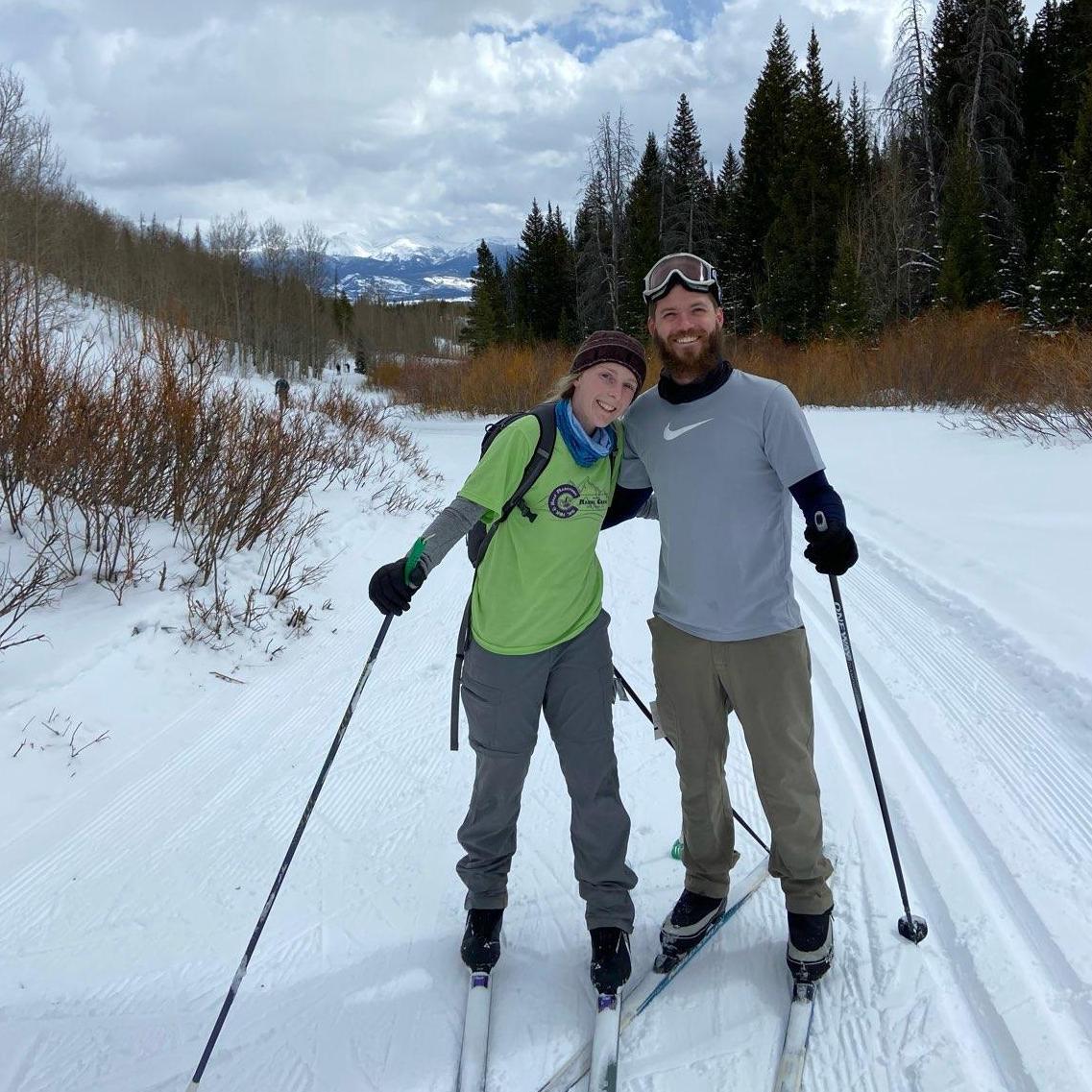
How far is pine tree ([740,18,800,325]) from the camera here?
35031mm

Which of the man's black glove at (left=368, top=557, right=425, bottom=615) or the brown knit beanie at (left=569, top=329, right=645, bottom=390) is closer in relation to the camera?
the man's black glove at (left=368, top=557, right=425, bottom=615)

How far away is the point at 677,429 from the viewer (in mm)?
2049

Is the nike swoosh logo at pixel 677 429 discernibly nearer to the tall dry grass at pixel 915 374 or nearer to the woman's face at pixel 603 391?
the woman's face at pixel 603 391

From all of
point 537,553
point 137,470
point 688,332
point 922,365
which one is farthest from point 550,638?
point 922,365

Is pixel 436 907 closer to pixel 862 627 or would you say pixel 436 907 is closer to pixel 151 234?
pixel 862 627

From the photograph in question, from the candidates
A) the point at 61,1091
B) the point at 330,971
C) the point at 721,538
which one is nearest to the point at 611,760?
the point at 721,538

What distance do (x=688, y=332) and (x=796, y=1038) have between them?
1.97m

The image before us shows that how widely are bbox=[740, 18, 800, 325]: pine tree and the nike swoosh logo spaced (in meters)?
37.1

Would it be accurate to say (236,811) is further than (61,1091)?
Yes

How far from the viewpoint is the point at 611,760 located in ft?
7.14

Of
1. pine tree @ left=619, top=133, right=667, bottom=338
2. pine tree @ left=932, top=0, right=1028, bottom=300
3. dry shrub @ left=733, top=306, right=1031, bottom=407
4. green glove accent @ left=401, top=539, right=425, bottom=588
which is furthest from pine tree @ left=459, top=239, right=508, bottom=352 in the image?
green glove accent @ left=401, top=539, right=425, bottom=588

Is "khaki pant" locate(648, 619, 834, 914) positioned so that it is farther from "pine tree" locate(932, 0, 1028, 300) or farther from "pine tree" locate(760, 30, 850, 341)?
"pine tree" locate(760, 30, 850, 341)

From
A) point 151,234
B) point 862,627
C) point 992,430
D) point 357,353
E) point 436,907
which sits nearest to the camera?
point 436,907

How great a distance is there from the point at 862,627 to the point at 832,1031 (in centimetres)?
335
